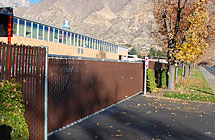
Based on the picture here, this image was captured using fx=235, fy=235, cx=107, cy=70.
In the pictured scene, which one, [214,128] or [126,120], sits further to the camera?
[126,120]

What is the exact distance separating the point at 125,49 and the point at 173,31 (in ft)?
213

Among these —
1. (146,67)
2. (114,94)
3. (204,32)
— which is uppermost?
(204,32)

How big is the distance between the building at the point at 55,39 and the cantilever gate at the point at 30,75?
82.6 feet

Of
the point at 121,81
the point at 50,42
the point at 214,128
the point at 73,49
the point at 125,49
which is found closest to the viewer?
the point at 214,128

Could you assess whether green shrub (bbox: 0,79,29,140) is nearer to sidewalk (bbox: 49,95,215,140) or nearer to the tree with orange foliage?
sidewalk (bbox: 49,95,215,140)

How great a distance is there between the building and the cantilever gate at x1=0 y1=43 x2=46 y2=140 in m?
25.2

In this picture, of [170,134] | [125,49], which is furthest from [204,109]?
[125,49]

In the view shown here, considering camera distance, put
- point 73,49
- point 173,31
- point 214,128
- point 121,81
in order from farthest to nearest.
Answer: point 73,49
point 173,31
point 121,81
point 214,128

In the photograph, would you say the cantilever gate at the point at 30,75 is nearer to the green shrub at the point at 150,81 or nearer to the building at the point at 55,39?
the green shrub at the point at 150,81

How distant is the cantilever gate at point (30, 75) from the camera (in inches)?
169

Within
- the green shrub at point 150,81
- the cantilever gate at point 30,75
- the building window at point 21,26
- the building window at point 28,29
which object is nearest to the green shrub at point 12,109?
the cantilever gate at point 30,75

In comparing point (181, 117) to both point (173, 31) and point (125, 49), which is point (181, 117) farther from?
point (125, 49)

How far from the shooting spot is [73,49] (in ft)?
149

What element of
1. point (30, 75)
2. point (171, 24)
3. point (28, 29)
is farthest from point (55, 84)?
point (28, 29)
